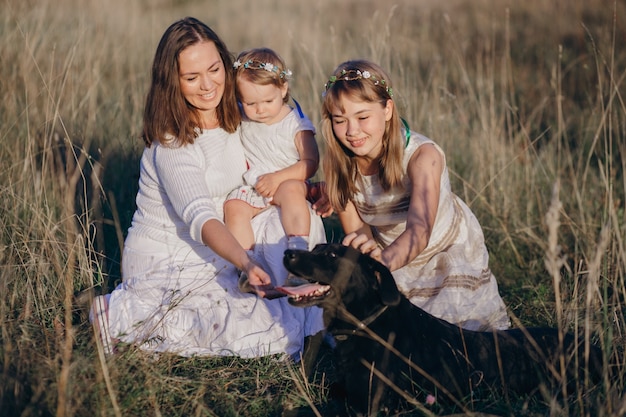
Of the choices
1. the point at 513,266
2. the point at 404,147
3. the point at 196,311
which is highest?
the point at 404,147

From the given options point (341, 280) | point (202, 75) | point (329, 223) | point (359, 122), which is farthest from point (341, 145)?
point (329, 223)

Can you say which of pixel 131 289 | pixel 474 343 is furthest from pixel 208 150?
pixel 474 343

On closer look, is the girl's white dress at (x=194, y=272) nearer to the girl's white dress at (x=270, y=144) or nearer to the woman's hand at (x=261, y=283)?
the girl's white dress at (x=270, y=144)

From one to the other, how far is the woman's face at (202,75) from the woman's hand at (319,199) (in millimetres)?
762

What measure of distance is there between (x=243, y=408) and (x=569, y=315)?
1.78 metres

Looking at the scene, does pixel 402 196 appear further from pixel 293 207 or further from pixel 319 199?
pixel 293 207

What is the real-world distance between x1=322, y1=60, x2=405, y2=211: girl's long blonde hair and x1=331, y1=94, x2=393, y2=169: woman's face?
0.02 m

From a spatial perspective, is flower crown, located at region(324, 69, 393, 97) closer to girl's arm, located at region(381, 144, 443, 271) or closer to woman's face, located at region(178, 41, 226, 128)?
girl's arm, located at region(381, 144, 443, 271)

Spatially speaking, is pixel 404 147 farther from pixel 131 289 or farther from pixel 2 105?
pixel 2 105

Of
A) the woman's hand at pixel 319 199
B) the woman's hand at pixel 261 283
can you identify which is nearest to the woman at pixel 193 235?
the woman's hand at pixel 319 199

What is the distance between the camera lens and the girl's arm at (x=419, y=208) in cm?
317

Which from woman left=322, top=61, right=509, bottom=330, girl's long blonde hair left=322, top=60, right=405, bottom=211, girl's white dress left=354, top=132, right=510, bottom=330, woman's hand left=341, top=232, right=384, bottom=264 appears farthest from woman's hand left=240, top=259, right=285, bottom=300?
girl's white dress left=354, top=132, right=510, bottom=330

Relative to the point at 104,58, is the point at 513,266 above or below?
below

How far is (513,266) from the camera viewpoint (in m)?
4.80
